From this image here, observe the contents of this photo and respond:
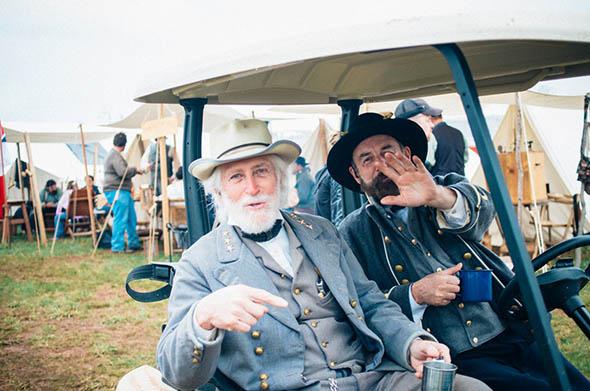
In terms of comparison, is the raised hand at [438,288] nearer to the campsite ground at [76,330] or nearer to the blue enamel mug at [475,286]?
the blue enamel mug at [475,286]

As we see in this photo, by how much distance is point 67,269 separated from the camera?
31.9ft

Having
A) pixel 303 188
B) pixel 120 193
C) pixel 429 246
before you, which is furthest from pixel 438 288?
pixel 120 193

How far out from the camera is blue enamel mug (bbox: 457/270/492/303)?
2.40 meters

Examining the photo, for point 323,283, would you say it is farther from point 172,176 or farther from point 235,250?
point 172,176

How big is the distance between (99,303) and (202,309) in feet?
19.5

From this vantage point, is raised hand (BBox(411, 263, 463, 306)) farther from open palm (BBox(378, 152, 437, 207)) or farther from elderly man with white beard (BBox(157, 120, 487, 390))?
open palm (BBox(378, 152, 437, 207))

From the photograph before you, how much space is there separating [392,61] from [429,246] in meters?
0.87

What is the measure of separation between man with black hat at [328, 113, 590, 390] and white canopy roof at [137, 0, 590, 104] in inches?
12.8

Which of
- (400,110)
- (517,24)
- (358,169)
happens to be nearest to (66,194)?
(400,110)

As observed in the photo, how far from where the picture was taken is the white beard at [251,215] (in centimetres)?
229

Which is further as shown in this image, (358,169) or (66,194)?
(66,194)

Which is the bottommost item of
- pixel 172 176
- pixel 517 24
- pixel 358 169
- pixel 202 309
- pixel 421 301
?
pixel 172 176

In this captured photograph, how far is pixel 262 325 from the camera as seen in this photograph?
204 centimetres

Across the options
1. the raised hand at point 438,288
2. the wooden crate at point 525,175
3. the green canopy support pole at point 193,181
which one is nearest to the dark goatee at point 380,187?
the raised hand at point 438,288
